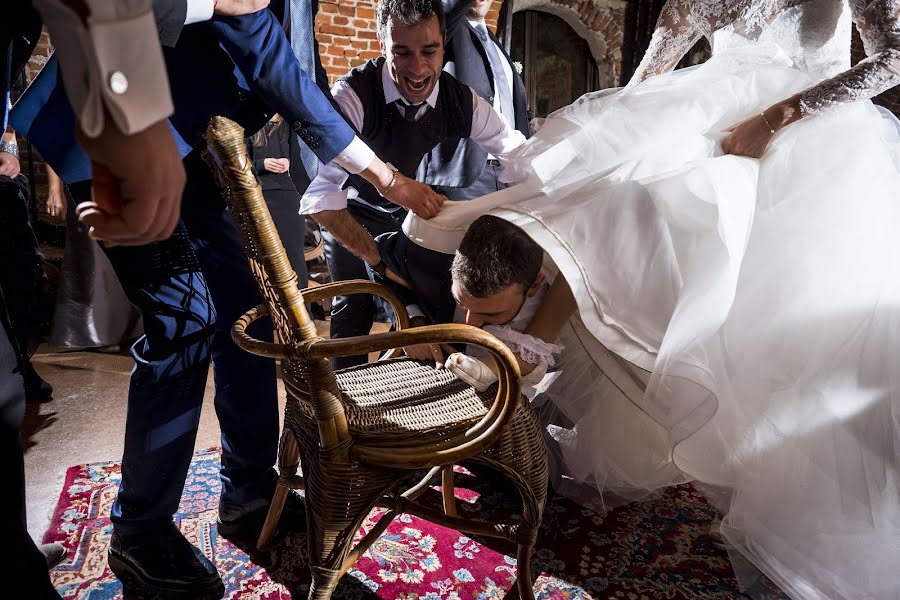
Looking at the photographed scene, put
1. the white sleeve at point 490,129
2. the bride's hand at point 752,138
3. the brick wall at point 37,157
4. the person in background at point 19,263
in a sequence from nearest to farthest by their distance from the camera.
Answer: the bride's hand at point 752,138 < the white sleeve at point 490,129 < the person in background at point 19,263 < the brick wall at point 37,157

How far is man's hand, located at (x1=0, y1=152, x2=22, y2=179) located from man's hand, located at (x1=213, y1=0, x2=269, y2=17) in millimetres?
1612

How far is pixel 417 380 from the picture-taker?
1577mm

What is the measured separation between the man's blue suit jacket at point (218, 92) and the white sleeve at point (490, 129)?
2.97 ft

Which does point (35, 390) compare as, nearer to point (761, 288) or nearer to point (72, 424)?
point (72, 424)

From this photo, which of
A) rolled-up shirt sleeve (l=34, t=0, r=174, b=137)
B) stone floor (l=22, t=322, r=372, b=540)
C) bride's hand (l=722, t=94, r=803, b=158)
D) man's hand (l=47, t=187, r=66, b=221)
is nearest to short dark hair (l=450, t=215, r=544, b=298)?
bride's hand (l=722, t=94, r=803, b=158)

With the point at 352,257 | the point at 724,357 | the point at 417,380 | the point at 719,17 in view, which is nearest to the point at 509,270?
the point at 417,380

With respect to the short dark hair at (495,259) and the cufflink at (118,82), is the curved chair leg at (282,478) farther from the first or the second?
the cufflink at (118,82)

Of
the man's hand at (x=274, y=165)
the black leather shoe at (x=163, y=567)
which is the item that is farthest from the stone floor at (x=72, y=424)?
the man's hand at (x=274, y=165)

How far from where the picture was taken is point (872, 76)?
66.0 inches

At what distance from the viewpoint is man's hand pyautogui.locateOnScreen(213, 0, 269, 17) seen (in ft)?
4.25

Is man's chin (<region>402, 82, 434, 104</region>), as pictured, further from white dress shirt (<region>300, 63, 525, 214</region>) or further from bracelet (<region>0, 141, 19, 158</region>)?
bracelet (<region>0, 141, 19, 158</region>)

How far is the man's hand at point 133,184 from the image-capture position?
25.6 inches

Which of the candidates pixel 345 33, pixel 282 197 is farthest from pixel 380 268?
pixel 345 33

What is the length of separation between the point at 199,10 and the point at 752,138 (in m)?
1.36
